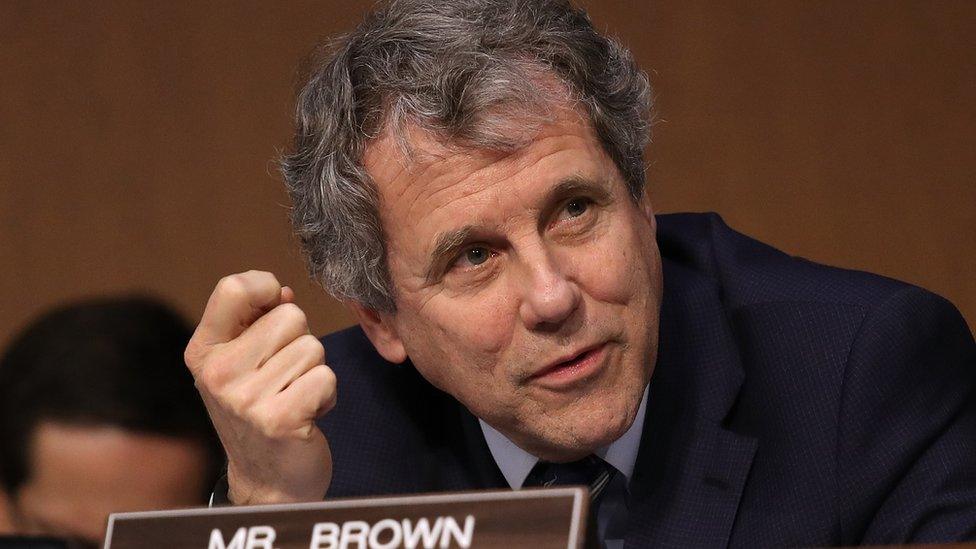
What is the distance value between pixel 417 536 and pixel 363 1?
2027mm

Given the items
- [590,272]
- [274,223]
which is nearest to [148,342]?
[274,223]

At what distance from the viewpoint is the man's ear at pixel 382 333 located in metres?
1.89

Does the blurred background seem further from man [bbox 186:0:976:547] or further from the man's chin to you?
the man's chin

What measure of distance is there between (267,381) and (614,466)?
498 millimetres

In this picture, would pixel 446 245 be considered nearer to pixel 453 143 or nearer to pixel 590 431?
pixel 453 143

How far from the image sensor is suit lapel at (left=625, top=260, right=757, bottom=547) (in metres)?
1.73

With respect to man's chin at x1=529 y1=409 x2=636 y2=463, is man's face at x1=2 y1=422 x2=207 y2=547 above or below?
below

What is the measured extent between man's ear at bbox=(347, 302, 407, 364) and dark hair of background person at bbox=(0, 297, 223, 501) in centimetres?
41

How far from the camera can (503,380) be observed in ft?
5.48

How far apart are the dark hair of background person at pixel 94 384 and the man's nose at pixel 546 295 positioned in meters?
0.78

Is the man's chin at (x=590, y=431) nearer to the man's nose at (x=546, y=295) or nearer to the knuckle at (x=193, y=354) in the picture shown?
the man's nose at (x=546, y=295)

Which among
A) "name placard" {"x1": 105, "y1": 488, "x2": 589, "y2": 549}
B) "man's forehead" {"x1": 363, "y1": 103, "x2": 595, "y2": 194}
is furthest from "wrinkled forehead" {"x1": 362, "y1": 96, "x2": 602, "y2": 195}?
"name placard" {"x1": 105, "y1": 488, "x2": 589, "y2": 549}

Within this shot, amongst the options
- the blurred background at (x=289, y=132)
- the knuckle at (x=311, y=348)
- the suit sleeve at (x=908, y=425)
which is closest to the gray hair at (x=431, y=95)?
the knuckle at (x=311, y=348)

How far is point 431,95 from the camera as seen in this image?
65.7 inches
